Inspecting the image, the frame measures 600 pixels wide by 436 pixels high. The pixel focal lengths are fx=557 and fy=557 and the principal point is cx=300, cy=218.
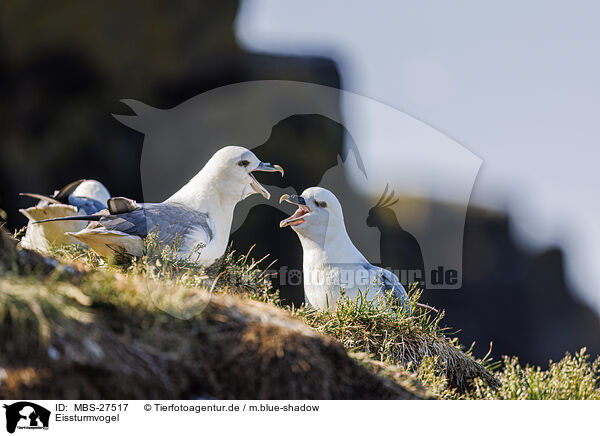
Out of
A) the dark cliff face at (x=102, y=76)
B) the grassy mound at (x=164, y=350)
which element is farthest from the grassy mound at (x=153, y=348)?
the dark cliff face at (x=102, y=76)

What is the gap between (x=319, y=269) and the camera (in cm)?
357

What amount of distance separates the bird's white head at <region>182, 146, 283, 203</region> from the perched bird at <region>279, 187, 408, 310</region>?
251 mm

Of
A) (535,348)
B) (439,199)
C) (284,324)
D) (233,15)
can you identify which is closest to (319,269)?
(284,324)

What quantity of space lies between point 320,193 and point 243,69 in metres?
5.10

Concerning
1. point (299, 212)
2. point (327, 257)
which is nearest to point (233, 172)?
point (299, 212)

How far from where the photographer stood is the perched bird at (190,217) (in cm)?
312

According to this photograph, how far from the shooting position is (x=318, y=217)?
11.8 feet

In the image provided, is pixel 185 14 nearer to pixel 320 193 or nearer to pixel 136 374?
pixel 320 193

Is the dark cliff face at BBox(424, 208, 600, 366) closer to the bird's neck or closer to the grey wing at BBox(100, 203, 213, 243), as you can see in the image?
the bird's neck

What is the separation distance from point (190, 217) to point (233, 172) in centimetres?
40

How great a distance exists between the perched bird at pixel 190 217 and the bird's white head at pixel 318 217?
27 centimetres
